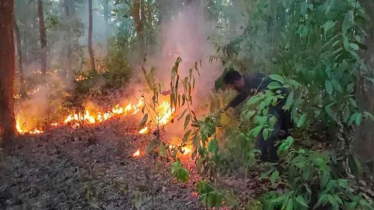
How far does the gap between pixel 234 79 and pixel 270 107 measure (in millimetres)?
495

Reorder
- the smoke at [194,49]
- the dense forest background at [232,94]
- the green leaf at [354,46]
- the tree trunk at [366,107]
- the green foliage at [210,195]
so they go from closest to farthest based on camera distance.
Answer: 1. the green leaf at [354,46]
2. the dense forest background at [232,94]
3. the green foliage at [210,195]
4. the tree trunk at [366,107]
5. the smoke at [194,49]

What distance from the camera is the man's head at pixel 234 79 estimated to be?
4320 mm

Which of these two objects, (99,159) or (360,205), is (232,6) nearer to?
(99,159)

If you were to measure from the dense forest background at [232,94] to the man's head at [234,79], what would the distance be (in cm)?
11

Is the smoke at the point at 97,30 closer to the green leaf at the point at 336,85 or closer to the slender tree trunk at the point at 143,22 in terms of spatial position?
the slender tree trunk at the point at 143,22

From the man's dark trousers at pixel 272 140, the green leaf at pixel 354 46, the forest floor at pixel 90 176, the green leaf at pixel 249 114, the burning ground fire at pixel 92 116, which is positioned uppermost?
the green leaf at pixel 354 46

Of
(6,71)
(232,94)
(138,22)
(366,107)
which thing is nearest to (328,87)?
(366,107)

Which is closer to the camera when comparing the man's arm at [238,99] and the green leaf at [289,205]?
the green leaf at [289,205]

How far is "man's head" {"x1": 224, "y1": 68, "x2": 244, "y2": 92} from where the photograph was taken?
14.2 feet

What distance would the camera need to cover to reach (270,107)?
4191 millimetres

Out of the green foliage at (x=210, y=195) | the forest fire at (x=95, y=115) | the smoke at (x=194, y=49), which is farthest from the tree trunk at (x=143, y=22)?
the green foliage at (x=210, y=195)

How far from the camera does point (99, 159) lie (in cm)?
584

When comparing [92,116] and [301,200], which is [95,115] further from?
[301,200]

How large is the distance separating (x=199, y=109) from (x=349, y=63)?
3611mm
